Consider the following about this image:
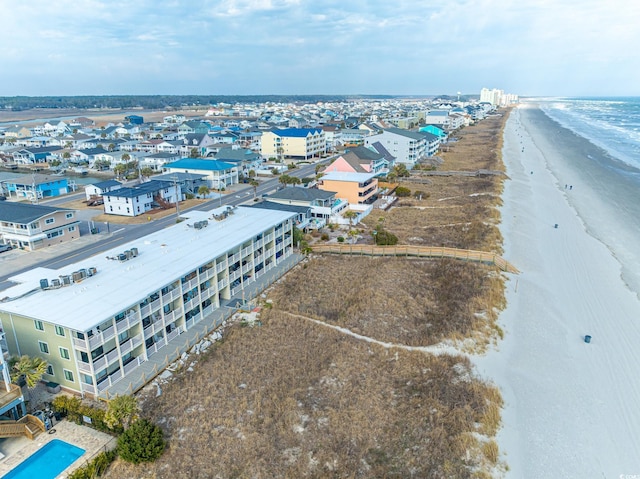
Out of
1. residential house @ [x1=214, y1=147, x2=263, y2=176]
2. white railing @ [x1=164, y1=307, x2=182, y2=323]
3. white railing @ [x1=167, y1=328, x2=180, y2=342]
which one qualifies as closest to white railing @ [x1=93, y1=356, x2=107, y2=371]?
white railing @ [x1=164, y1=307, x2=182, y2=323]

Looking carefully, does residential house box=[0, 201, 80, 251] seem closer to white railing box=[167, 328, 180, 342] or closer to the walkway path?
white railing box=[167, 328, 180, 342]

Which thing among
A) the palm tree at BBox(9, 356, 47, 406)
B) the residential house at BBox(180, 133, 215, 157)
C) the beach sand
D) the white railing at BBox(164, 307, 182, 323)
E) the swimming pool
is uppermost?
the residential house at BBox(180, 133, 215, 157)

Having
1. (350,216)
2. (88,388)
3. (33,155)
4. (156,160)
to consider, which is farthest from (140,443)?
(33,155)

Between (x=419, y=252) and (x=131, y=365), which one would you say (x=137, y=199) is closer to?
(x=131, y=365)

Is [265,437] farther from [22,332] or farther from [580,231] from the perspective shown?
[580,231]

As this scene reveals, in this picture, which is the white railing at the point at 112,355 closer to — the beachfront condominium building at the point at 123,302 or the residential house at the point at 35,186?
the beachfront condominium building at the point at 123,302

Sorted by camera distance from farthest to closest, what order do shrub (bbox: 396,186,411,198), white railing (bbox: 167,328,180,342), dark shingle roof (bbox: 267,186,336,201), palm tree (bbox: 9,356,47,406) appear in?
shrub (bbox: 396,186,411,198)
dark shingle roof (bbox: 267,186,336,201)
white railing (bbox: 167,328,180,342)
palm tree (bbox: 9,356,47,406)

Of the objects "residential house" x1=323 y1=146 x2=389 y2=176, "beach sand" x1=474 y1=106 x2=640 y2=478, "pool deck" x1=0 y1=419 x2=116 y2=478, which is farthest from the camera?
"residential house" x1=323 y1=146 x2=389 y2=176
